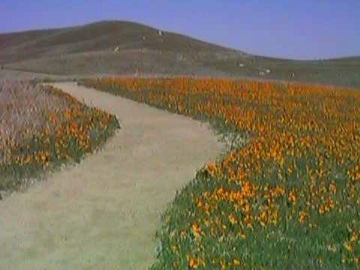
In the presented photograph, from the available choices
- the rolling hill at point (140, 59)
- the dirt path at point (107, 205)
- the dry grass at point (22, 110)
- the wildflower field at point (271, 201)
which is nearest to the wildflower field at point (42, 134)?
the dry grass at point (22, 110)

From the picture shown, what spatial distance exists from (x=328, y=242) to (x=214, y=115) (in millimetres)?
9823

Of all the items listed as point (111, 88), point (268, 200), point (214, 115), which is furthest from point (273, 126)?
point (111, 88)

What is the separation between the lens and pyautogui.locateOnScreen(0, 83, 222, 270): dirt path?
8.09 meters

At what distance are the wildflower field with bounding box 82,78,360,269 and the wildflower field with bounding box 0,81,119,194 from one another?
9.54 ft

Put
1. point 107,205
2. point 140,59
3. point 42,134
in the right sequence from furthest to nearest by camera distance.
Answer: point 140,59
point 42,134
point 107,205

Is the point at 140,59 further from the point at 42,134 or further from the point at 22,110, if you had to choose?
the point at 42,134

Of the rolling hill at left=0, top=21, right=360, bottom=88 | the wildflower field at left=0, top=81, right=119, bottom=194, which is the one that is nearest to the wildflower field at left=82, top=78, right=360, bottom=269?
the wildflower field at left=0, top=81, right=119, bottom=194

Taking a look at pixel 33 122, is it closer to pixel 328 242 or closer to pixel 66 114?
pixel 66 114

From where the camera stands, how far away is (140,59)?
185 feet

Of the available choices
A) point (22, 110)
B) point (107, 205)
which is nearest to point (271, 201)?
point (107, 205)

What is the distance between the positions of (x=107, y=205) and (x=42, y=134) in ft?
15.0

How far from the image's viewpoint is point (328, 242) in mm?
8023

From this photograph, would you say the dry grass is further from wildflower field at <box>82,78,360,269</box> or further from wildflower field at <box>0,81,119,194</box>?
wildflower field at <box>82,78,360,269</box>

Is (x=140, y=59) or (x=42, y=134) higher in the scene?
(x=140, y=59)
